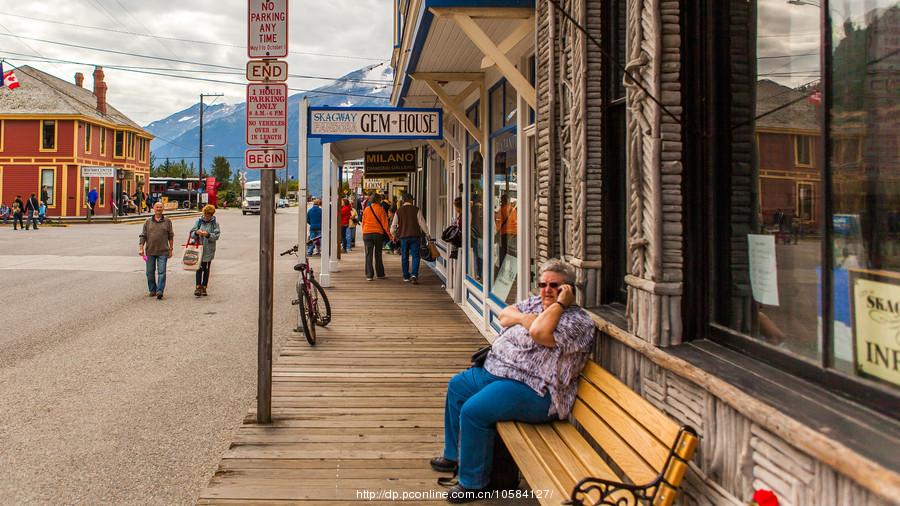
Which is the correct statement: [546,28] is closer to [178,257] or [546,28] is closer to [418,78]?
[418,78]

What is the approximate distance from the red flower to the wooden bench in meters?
0.30

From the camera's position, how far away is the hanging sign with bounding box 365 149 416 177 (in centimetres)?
1702

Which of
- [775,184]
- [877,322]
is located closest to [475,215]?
[775,184]

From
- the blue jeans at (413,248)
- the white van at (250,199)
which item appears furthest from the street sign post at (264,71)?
the white van at (250,199)

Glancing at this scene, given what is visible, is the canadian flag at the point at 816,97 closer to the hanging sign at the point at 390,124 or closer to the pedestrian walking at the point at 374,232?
the hanging sign at the point at 390,124

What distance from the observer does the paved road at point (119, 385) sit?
13.9ft

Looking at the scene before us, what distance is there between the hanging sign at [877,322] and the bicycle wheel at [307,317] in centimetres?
615

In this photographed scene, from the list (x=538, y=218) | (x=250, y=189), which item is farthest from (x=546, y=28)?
(x=250, y=189)

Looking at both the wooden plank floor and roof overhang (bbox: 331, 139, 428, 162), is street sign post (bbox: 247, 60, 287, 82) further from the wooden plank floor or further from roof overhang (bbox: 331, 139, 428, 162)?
roof overhang (bbox: 331, 139, 428, 162)

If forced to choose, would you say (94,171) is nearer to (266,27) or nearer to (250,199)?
(250,199)

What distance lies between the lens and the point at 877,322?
212 centimetres

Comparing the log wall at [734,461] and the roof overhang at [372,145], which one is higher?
the roof overhang at [372,145]

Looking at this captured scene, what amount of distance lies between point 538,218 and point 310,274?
4282 mm

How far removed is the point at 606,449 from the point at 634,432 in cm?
24
